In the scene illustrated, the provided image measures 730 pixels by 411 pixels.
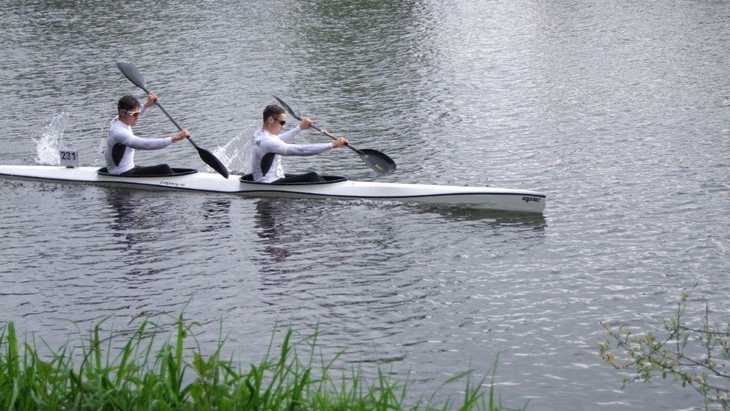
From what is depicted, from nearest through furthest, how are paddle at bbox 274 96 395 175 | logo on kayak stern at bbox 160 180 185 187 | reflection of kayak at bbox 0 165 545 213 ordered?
reflection of kayak at bbox 0 165 545 213 < paddle at bbox 274 96 395 175 < logo on kayak stern at bbox 160 180 185 187

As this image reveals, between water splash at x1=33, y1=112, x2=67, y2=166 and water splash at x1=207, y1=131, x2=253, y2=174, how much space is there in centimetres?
278

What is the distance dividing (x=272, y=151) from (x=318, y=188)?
97 cm


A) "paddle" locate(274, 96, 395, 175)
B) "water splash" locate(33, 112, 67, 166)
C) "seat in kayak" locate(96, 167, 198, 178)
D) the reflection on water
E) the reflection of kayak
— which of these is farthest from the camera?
"water splash" locate(33, 112, 67, 166)

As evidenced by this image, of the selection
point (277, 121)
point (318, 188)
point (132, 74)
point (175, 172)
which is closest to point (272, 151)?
point (277, 121)

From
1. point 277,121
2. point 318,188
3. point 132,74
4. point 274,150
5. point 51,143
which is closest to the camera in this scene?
point 318,188

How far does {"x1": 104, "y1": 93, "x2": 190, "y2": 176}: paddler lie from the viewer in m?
19.3

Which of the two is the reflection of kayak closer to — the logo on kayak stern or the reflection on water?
the logo on kayak stern

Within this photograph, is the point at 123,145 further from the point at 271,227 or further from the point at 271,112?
the point at 271,227

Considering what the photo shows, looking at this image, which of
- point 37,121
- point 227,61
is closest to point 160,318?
point 37,121

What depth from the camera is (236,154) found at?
21.7m

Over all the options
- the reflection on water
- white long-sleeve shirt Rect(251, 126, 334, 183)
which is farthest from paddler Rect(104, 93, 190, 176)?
the reflection on water

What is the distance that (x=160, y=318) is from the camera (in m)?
13.3

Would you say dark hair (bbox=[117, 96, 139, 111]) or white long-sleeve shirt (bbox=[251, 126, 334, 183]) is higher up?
dark hair (bbox=[117, 96, 139, 111])

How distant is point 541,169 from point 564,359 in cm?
836
